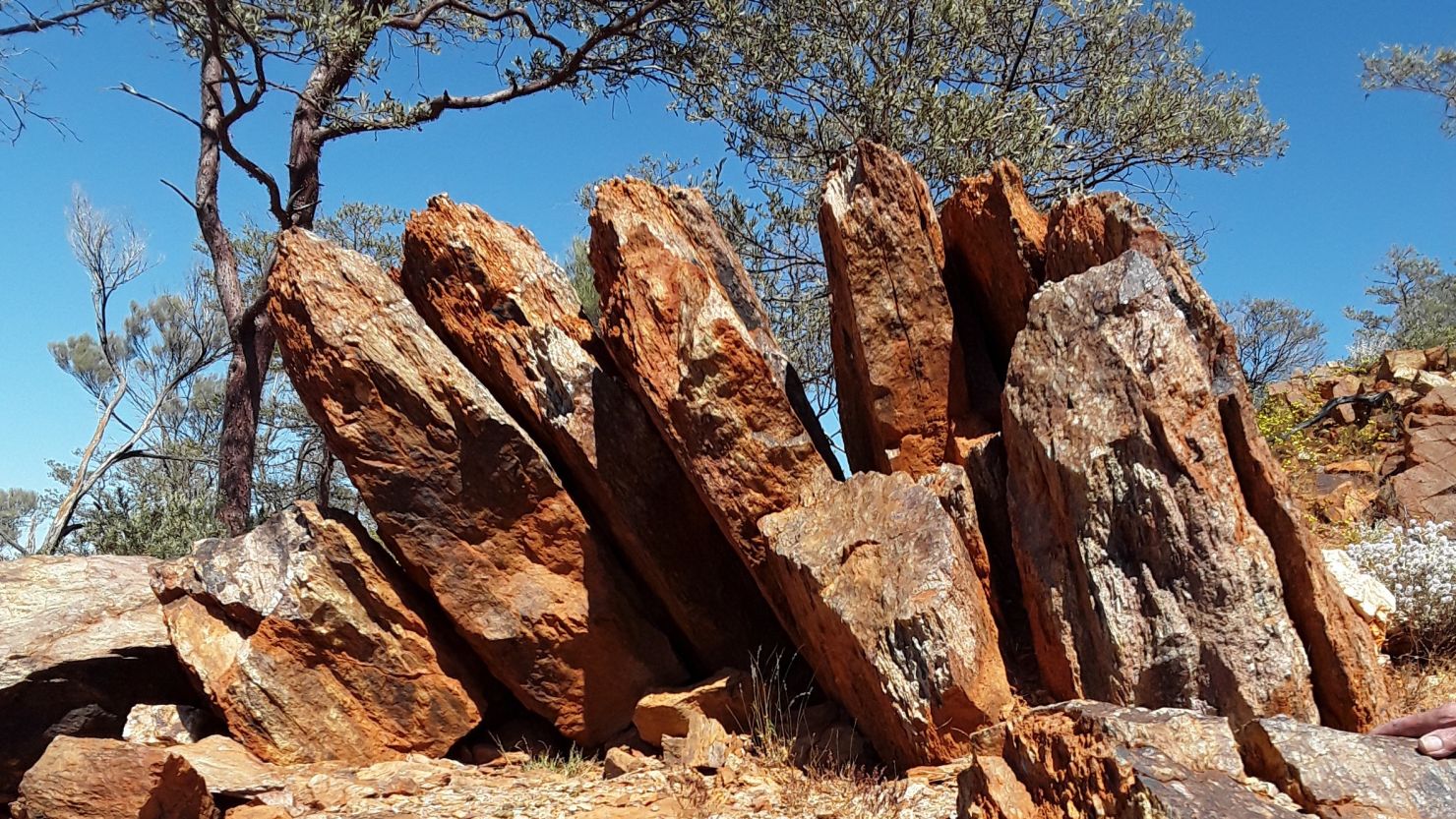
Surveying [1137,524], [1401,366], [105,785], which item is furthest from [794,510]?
[1401,366]

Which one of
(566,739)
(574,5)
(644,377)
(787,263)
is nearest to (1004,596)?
(644,377)

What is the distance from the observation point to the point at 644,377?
7.21 metres

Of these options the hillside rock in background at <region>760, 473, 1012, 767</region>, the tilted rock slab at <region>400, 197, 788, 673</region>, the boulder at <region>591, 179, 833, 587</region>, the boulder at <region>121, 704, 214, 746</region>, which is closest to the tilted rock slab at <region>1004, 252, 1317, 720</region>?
the hillside rock in background at <region>760, 473, 1012, 767</region>

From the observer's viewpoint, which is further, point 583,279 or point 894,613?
point 583,279

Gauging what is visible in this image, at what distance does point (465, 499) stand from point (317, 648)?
5.07 ft

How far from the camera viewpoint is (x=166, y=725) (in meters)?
7.99

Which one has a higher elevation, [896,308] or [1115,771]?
[896,308]

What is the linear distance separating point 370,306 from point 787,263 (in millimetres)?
7546

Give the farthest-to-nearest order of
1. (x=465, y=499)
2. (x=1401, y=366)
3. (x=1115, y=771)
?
(x=1401, y=366) → (x=465, y=499) → (x=1115, y=771)

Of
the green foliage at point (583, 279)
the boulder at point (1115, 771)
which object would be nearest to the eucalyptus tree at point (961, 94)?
the green foliage at point (583, 279)

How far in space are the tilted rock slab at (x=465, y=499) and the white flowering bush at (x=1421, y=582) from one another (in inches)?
211

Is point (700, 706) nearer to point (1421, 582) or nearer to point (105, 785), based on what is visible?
point (105, 785)

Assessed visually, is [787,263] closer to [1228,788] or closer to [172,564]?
[172,564]

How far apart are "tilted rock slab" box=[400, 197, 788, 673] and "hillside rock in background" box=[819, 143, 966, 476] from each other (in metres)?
1.54
